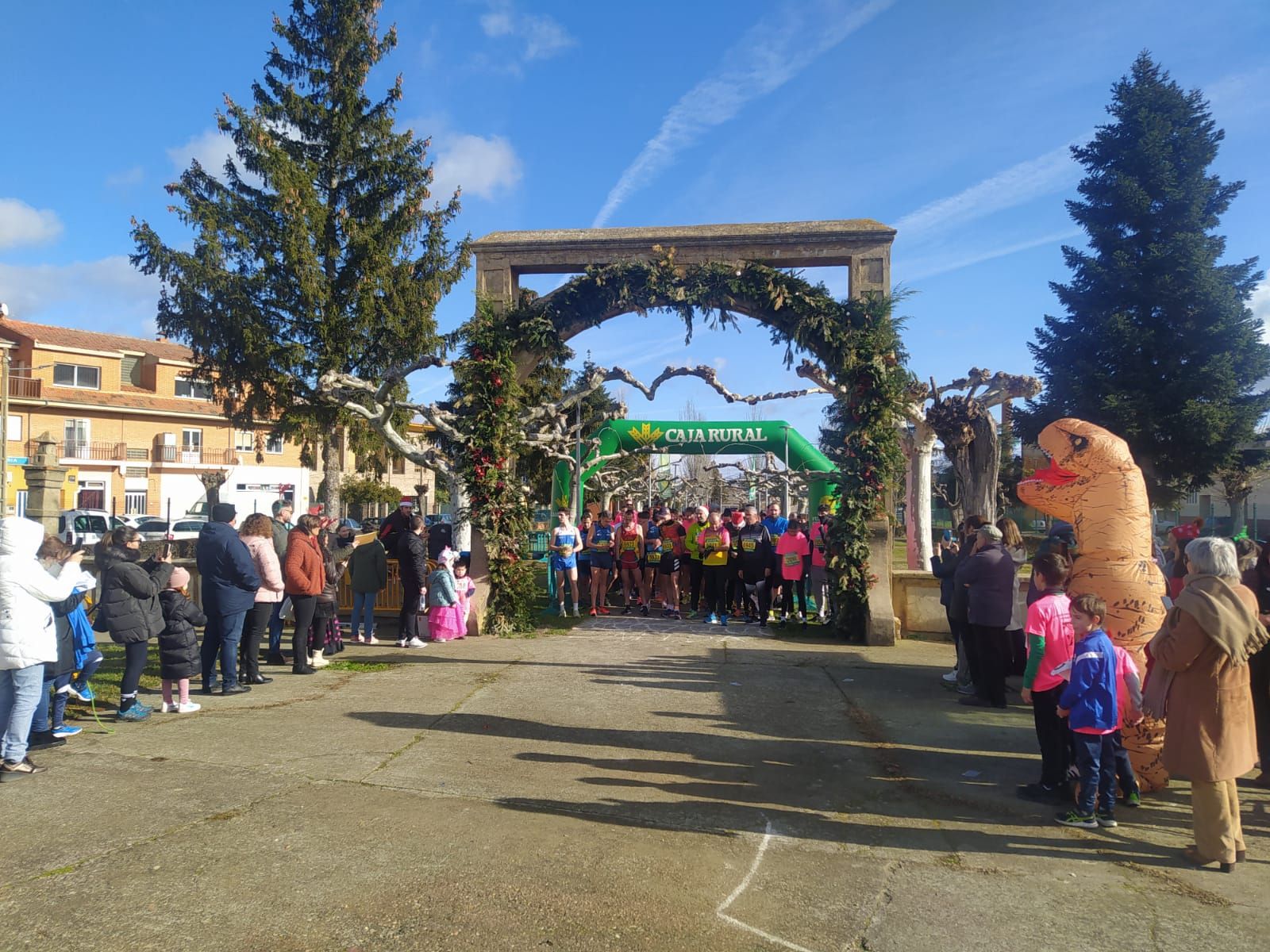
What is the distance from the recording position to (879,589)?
10.5m

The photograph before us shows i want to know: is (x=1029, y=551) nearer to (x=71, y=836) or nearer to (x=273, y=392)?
(x=273, y=392)

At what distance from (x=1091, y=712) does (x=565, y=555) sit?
8483 millimetres

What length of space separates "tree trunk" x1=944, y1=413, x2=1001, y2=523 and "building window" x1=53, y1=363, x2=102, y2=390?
44.7 meters

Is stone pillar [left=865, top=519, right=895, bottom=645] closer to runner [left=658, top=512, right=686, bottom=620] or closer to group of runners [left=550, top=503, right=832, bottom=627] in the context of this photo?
group of runners [left=550, top=503, right=832, bottom=627]

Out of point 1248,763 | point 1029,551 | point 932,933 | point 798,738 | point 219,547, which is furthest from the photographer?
point 1029,551

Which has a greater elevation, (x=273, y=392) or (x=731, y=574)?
(x=273, y=392)

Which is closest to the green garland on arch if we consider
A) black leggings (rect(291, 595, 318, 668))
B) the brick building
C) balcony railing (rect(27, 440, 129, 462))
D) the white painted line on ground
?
black leggings (rect(291, 595, 318, 668))

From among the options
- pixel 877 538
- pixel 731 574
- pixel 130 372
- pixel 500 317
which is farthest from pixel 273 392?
pixel 130 372

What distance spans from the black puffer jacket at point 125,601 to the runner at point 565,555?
5.94 meters

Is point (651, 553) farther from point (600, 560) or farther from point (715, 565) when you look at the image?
point (715, 565)

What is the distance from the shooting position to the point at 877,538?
10406 mm

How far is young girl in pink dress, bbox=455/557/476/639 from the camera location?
1070cm

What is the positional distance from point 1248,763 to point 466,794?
172 inches

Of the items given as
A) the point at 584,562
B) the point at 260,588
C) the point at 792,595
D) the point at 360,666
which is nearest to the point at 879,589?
the point at 792,595
